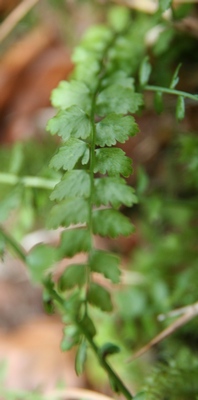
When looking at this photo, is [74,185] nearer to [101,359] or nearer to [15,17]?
[101,359]

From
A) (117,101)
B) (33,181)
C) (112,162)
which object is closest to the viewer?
(112,162)

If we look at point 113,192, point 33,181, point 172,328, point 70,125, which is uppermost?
point 70,125

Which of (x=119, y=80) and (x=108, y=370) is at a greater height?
(x=119, y=80)

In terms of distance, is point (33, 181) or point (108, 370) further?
point (33, 181)

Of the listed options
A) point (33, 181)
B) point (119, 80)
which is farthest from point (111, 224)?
point (33, 181)

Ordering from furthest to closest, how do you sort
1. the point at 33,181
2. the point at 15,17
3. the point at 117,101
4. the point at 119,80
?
the point at 15,17 → the point at 33,181 → the point at 119,80 → the point at 117,101

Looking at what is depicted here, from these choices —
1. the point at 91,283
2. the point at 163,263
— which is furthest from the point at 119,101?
the point at 163,263

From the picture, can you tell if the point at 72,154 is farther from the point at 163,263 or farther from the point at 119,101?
the point at 163,263

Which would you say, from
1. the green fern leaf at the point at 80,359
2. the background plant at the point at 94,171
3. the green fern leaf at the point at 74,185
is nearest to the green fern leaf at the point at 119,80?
the background plant at the point at 94,171
